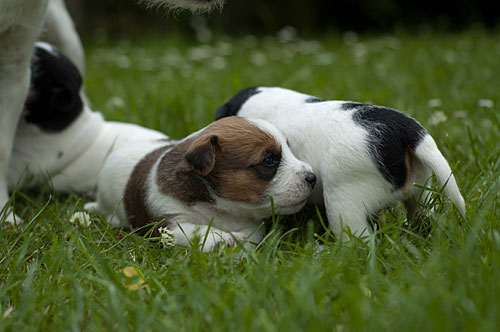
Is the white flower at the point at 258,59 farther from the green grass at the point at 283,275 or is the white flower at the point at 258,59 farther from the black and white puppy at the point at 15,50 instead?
the black and white puppy at the point at 15,50

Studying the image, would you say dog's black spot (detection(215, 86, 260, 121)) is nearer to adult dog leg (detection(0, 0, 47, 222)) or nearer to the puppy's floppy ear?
the puppy's floppy ear

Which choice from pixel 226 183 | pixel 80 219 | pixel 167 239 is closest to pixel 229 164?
pixel 226 183

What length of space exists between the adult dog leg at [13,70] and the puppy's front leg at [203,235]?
4.22 feet

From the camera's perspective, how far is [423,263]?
2578 millimetres

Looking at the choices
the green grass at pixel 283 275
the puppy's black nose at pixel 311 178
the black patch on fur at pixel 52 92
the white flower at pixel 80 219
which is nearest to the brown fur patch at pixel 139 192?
the green grass at pixel 283 275

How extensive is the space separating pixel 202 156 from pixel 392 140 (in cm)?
95

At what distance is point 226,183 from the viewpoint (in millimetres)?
3164

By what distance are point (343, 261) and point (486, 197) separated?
1.03 metres

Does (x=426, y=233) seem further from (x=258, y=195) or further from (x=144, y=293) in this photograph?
(x=144, y=293)

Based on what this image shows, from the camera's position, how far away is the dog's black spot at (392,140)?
2.87m

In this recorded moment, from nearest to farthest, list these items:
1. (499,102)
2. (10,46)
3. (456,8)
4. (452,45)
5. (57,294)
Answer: (57,294), (10,46), (499,102), (452,45), (456,8)

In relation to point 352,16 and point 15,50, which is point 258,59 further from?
point 352,16

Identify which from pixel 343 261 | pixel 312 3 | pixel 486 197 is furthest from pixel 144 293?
pixel 312 3

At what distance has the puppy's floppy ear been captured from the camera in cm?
303
